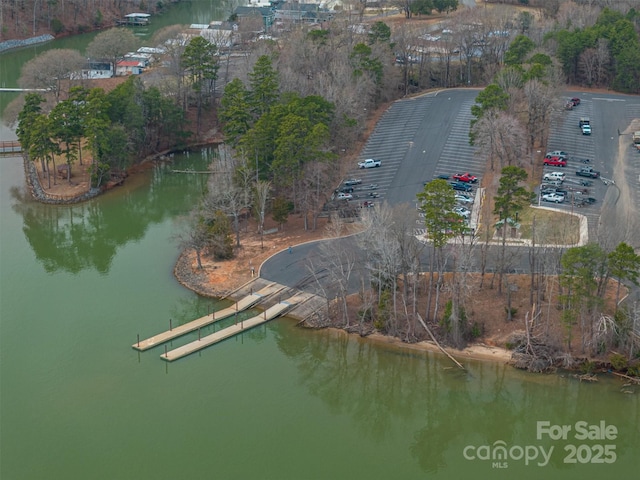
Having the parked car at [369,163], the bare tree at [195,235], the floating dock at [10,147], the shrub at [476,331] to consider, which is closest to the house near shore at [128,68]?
the floating dock at [10,147]

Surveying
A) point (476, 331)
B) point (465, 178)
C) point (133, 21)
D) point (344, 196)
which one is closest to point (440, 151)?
point (465, 178)

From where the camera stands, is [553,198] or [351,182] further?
[351,182]

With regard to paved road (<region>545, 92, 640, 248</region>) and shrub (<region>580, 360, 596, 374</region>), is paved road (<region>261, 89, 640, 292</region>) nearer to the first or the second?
paved road (<region>545, 92, 640, 248</region>)

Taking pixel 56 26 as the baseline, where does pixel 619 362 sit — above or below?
below

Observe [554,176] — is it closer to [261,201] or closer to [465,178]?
[465,178]

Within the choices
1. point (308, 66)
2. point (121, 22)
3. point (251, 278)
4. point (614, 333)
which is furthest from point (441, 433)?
point (121, 22)

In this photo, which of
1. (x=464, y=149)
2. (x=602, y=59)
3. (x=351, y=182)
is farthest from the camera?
(x=602, y=59)
